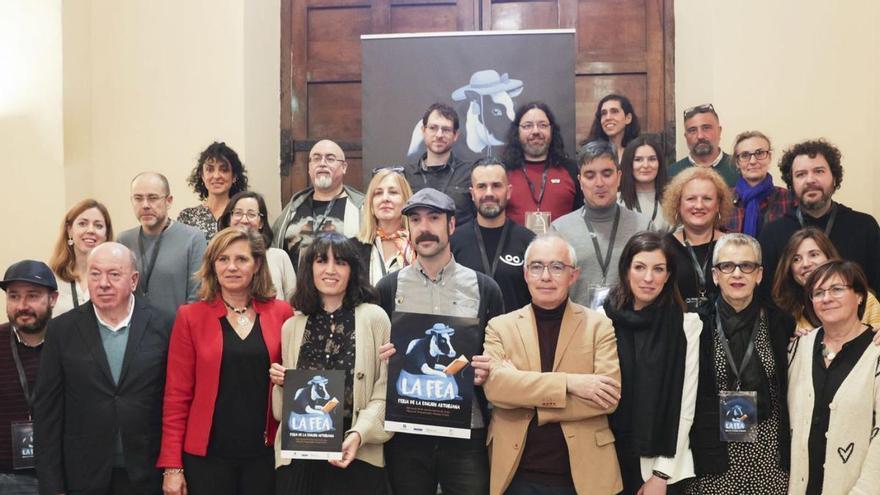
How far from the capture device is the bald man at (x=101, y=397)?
148 inches

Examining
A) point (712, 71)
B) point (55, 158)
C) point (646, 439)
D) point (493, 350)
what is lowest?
point (646, 439)

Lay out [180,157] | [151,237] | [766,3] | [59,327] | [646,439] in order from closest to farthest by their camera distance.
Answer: [646,439] < [59,327] < [151,237] < [766,3] < [180,157]

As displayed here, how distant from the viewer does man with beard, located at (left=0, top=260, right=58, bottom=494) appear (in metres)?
4.04

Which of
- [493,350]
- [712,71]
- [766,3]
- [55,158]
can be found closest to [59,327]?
[493,350]

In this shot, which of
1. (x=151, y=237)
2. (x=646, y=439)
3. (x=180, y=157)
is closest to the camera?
(x=646, y=439)

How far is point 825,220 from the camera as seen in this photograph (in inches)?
189

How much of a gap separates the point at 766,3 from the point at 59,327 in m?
5.61

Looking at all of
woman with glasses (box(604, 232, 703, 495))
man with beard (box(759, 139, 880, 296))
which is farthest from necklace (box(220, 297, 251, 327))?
man with beard (box(759, 139, 880, 296))

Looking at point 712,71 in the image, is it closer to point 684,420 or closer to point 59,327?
point 684,420

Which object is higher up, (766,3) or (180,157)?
(766,3)

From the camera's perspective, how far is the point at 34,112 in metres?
6.90

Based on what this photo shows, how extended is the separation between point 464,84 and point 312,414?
3971mm

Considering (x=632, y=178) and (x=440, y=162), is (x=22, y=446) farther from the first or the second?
(x=632, y=178)

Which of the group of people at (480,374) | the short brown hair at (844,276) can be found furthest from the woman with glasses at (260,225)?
the short brown hair at (844,276)
